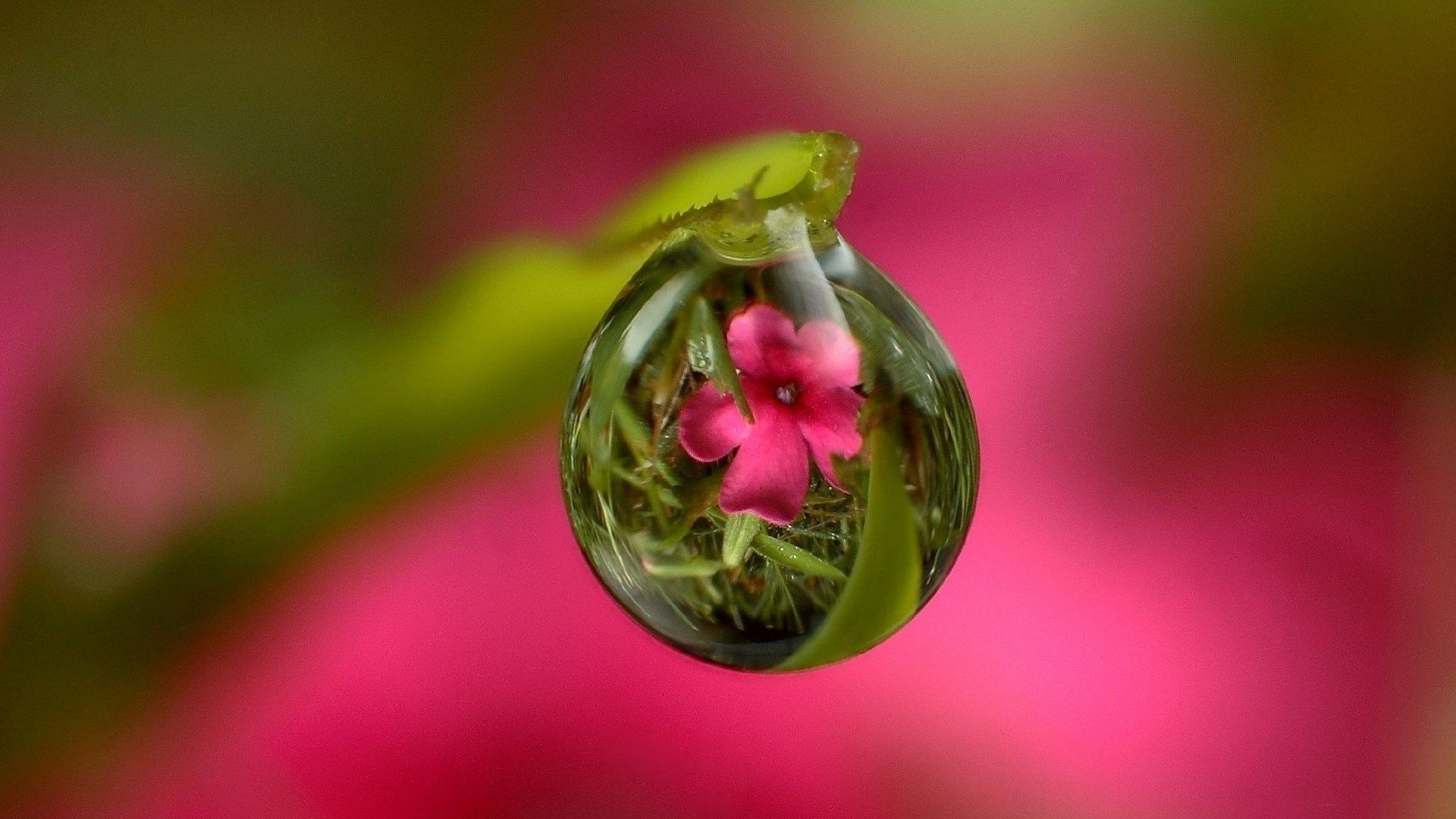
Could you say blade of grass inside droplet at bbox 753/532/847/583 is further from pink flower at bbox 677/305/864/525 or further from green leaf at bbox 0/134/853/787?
green leaf at bbox 0/134/853/787

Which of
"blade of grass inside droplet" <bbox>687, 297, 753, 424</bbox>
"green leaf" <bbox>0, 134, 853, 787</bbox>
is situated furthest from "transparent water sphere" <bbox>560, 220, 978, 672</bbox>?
"green leaf" <bbox>0, 134, 853, 787</bbox>

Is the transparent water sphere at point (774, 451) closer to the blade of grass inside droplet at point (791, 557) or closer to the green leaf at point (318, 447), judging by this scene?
the blade of grass inside droplet at point (791, 557)

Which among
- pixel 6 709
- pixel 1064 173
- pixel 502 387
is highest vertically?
pixel 1064 173

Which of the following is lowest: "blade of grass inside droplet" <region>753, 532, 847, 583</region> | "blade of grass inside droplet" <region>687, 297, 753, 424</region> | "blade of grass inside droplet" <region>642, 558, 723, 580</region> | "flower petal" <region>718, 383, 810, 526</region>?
"blade of grass inside droplet" <region>642, 558, 723, 580</region>

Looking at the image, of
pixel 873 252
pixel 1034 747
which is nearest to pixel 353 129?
pixel 873 252

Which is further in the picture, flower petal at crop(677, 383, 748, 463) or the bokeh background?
the bokeh background

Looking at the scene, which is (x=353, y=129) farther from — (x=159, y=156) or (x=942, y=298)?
(x=942, y=298)

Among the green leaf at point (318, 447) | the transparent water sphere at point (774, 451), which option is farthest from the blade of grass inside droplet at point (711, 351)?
the green leaf at point (318, 447)
